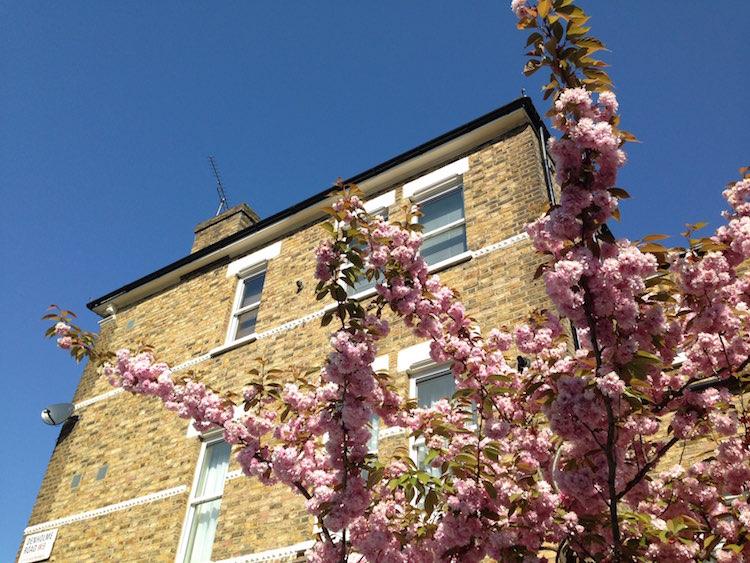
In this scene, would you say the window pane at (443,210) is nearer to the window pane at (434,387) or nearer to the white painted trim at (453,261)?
the white painted trim at (453,261)

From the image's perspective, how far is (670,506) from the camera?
4391 mm

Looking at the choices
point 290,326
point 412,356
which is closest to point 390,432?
point 412,356

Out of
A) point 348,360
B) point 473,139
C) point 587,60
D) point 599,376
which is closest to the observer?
point 599,376

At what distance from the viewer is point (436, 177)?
10.1m

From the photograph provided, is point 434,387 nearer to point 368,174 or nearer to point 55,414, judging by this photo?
point 368,174

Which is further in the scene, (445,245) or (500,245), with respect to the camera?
(445,245)

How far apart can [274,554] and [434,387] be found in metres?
3.02

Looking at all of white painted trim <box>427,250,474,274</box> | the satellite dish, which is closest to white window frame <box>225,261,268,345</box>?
white painted trim <box>427,250,474,274</box>

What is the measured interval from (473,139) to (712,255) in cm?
639

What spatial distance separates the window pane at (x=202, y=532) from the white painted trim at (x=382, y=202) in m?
5.41

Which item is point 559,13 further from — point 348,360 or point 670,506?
point 670,506

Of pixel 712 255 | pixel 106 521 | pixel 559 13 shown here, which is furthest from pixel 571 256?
pixel 106 521

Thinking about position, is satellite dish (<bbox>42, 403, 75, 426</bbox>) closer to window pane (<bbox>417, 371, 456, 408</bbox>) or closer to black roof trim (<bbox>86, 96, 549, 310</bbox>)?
black roof trim (<bbox>86, 96, 549, 310</bbox>)

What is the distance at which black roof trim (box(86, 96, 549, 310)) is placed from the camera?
31.4 ft
